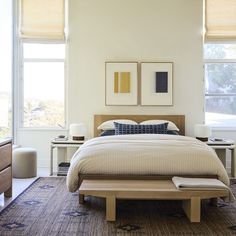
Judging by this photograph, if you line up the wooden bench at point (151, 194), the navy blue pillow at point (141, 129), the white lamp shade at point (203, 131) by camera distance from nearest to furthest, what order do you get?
the wooden bench at point (151, 194), the navy blue pillow at point (141, 129), the white lamp shade at point (203, 131)

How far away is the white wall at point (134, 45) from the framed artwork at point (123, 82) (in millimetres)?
109

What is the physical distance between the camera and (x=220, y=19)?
5801mm

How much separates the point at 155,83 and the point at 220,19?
1.54 meters

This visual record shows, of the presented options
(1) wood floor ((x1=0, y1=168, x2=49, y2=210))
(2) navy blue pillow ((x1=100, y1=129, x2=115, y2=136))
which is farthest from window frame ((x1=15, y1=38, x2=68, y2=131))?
(2) navy blue pillow ((x1=100, y1=129, x2=115, y2=136))

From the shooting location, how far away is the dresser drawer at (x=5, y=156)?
11.8 ft

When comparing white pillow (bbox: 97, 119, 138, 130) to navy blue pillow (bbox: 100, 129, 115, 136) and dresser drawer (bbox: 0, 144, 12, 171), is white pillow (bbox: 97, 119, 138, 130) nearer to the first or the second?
navy blue pillow (bbox: 100, 129, 115, 136)

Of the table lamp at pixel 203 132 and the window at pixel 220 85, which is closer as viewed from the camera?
the table lamp at pixel 203 132

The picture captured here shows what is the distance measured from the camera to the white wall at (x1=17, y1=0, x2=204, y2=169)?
19.1 ft

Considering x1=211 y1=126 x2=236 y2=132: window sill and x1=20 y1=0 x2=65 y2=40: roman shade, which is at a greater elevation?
x1=20 y1=0 x2=65 y2=40: roman shade

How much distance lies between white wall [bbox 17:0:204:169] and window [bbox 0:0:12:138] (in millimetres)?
1035

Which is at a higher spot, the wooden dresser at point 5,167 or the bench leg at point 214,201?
the wooden dresser at point 5,167

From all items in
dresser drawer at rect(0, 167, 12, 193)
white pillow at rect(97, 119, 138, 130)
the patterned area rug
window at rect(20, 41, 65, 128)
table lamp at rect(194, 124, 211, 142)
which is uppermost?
window at rect(20, 41, 65, 128)

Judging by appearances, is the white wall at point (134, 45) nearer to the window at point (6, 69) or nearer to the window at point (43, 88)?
the window at point (43, 88)

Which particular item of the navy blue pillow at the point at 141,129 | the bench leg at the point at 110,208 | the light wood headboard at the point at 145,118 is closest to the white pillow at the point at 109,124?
the light wood headboard at the point at 145,118
